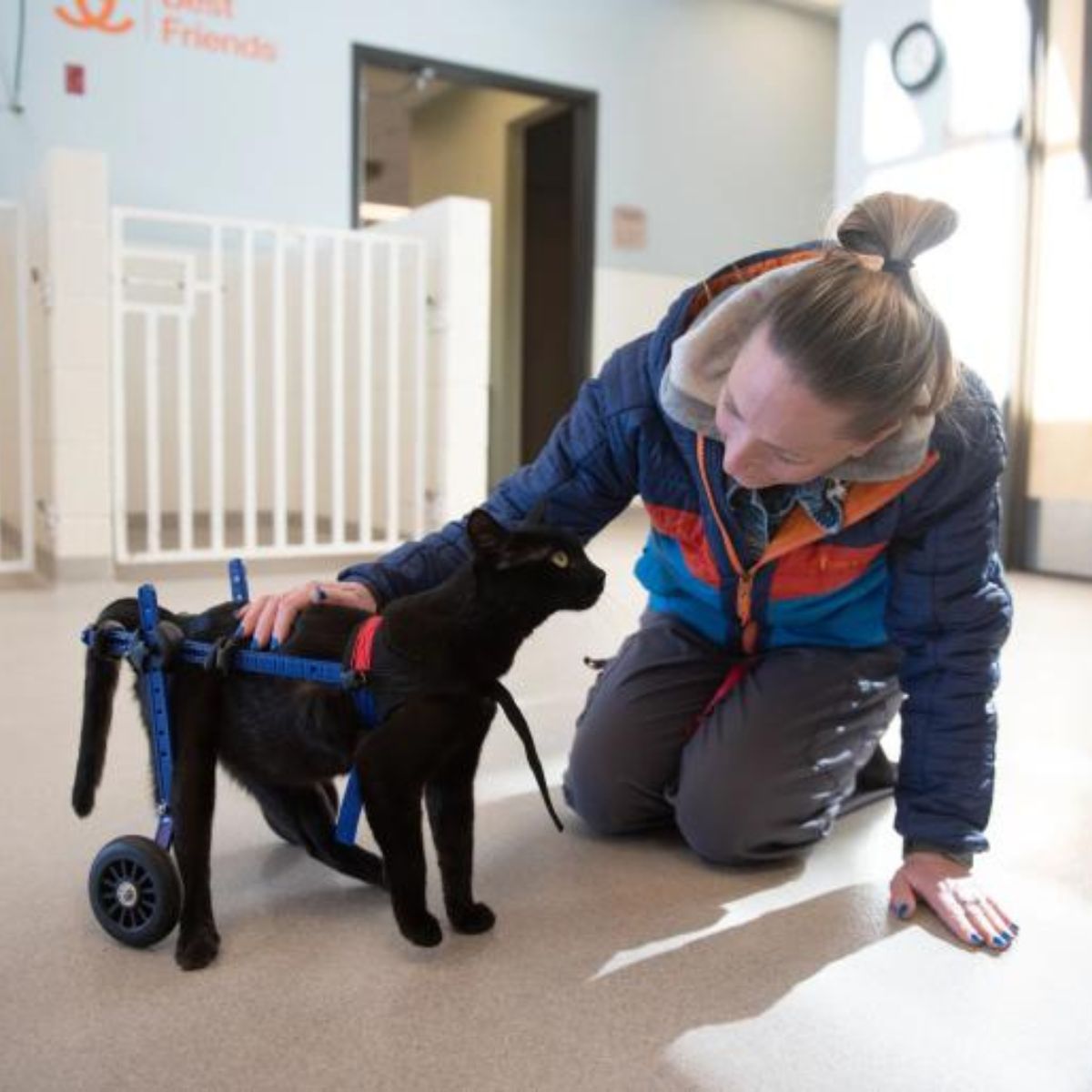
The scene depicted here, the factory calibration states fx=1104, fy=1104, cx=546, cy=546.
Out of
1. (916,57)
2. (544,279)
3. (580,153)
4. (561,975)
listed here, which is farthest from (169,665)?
(544,279)

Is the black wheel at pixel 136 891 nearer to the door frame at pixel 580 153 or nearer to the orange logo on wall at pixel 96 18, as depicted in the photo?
the orange logo on wall at pixel 96 18

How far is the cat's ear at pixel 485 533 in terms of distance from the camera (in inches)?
40.0

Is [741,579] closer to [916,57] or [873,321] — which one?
[873,321]

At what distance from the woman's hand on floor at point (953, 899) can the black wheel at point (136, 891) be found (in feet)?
2.45

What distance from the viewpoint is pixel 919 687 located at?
4.09ft

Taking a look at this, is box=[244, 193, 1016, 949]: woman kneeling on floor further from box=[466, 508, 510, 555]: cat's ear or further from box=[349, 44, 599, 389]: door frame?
box=[349, 44, 599, 389]: door frame

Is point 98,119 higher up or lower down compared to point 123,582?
higher up

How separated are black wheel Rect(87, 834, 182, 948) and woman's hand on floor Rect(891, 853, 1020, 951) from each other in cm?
75

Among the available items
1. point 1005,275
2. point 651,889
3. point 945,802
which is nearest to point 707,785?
point 651,889

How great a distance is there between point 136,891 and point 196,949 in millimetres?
83

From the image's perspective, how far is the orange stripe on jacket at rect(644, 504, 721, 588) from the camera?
1318mm

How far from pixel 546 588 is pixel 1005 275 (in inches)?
137

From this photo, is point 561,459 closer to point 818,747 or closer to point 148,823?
point 818,747

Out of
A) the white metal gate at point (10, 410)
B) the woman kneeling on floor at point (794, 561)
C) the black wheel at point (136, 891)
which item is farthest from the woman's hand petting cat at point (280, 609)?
the white metal gate at point (10, 410)
